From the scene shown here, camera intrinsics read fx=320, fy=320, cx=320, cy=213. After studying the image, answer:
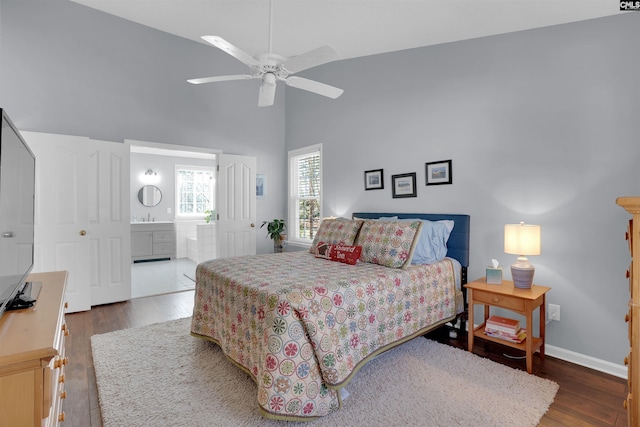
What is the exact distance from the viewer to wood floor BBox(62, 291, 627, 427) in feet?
6.13

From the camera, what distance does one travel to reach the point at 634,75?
89.7 inches

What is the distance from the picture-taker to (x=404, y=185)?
12.3 feet

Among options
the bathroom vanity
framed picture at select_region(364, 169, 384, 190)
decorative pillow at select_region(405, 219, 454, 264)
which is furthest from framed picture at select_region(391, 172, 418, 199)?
the bathroom vanity

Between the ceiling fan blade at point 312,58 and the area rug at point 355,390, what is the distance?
7.64 feet

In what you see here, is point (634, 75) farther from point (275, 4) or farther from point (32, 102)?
point (32, 102)

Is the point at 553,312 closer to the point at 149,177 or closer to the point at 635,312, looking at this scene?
the point at 635,312

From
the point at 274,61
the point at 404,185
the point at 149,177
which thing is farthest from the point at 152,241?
the point at 274,61

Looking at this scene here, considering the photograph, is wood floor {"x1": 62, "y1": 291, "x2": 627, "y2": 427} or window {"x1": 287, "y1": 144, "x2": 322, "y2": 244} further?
window {"x1": 287, "y1": 144, "x2": 322, "y2": 244}

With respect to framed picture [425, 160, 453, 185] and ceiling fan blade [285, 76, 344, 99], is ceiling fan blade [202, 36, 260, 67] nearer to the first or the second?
ceiling fan blade [285, 76, 344, 99]

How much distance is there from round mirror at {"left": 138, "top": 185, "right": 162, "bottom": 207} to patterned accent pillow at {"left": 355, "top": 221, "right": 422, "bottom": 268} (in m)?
6.21

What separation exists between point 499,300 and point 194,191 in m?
7.39

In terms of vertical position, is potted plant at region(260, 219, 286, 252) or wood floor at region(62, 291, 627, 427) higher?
potted plant at region(260, 219, 286, 252)

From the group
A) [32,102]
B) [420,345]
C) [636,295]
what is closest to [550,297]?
[420,345]

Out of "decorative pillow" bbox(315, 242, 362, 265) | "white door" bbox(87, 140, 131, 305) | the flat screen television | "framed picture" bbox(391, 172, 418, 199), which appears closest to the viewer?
the flat screen television
